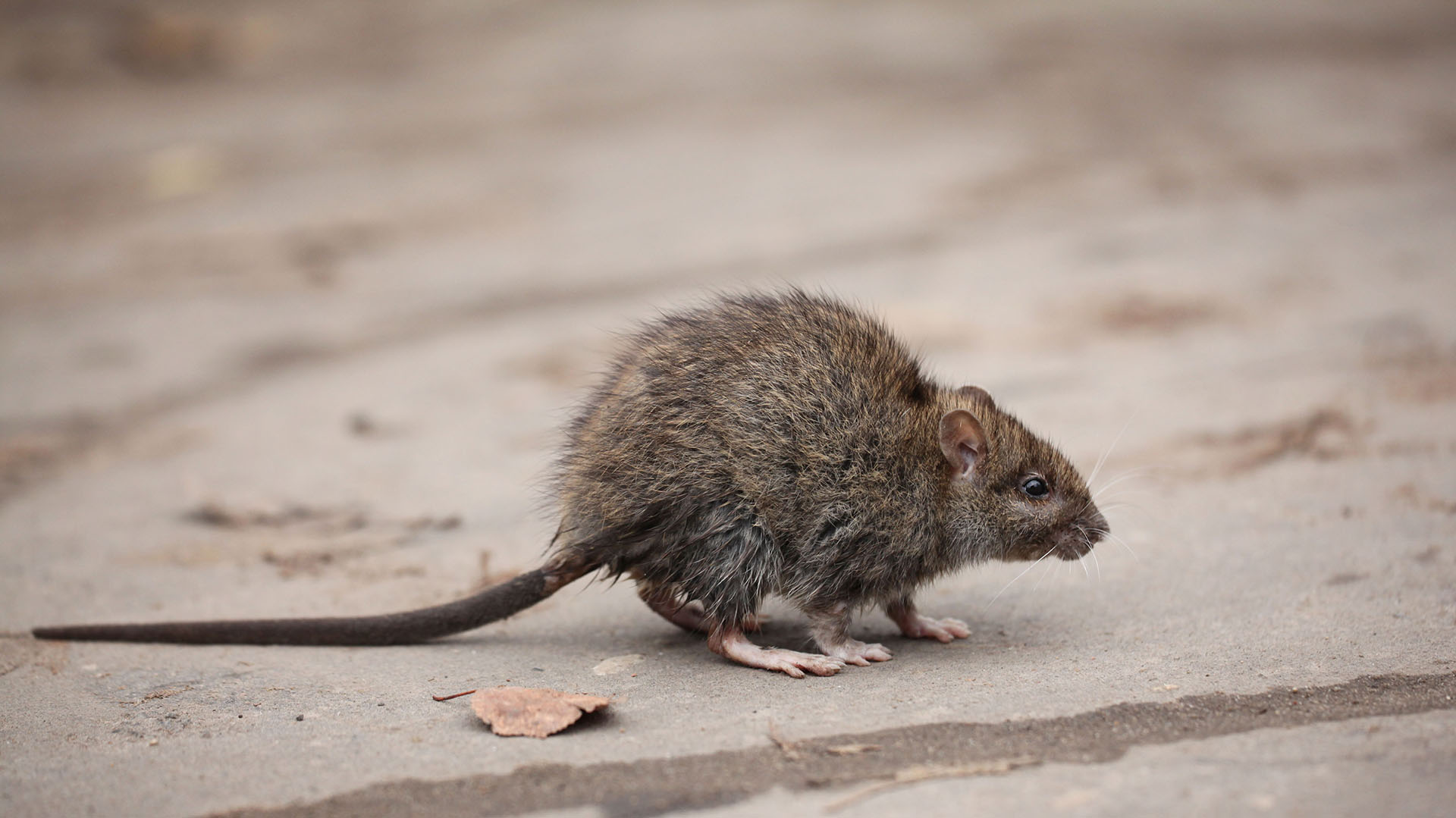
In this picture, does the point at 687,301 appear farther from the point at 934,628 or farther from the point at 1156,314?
the point at 934,628

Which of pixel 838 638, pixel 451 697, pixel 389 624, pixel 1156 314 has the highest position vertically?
pixel 1156 314

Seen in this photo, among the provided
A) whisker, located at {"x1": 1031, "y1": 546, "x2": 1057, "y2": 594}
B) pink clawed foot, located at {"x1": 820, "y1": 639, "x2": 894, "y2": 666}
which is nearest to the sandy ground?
whisker, located at {"x1": 1031, "y1": 546, "x2": 1057, "y2": 594}

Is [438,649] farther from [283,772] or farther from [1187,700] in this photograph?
[1187,700]

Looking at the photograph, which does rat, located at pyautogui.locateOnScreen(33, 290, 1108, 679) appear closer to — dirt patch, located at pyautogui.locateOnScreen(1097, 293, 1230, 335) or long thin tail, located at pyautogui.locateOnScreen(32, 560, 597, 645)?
long thin tail, located at pyautogui.locateOnScreen(32, 560, 597, 645)

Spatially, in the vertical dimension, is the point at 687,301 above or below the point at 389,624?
above

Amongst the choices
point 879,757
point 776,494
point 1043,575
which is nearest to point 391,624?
point 776,494

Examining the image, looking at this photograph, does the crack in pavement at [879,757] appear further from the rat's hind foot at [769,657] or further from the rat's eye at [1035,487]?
the rat's eye at [1035,487]

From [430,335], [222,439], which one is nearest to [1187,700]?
[222,439]

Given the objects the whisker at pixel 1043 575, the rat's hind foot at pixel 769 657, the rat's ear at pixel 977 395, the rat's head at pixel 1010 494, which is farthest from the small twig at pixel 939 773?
the whisker at pixel 1043 575
